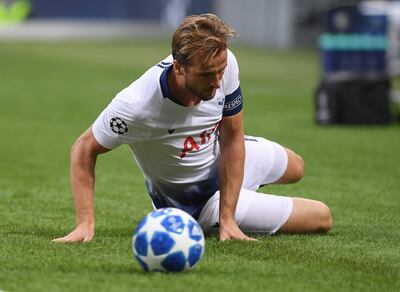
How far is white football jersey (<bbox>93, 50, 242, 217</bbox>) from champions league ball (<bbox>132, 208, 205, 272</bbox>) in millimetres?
744

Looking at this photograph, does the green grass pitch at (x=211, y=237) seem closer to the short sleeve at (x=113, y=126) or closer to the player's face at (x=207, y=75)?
the short sleeve at (x=113, y=126)

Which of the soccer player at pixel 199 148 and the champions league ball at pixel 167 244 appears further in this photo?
the soccer player at pixel 199 148

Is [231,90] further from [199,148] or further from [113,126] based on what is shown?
[113,126]

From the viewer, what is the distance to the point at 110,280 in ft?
16.5

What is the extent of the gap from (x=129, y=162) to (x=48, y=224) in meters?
3.91

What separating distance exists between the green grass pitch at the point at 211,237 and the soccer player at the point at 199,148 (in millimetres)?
155

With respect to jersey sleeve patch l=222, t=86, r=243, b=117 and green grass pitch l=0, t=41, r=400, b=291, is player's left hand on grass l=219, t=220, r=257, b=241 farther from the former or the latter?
jersey sleeve patch l=222, t=86, r=243, b=117

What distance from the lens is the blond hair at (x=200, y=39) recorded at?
5.43m

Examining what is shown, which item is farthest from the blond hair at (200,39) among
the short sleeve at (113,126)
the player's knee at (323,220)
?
the player's knee at (323,220)

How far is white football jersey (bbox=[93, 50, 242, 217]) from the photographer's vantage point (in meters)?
5.80

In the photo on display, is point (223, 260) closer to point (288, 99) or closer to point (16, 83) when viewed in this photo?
point (288, 99)

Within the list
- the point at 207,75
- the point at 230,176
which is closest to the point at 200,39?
the point at 207,75

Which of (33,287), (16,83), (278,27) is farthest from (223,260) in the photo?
(278,27)

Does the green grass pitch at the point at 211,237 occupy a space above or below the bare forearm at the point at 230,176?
below
